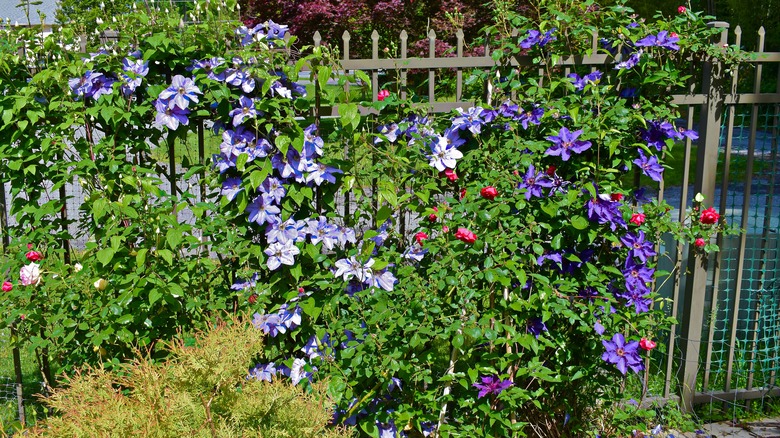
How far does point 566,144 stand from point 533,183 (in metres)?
0.21

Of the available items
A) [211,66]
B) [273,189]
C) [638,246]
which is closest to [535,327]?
[638,246]

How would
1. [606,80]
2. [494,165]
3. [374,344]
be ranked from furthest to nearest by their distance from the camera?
1. [606,80]
2. [494,165]
3. [374,344]

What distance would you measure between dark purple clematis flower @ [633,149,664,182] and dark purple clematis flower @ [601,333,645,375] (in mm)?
703

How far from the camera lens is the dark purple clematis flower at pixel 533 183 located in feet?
9.22

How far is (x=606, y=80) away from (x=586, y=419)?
1505 millimetres

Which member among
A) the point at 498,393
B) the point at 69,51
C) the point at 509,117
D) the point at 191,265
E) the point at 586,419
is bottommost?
the point at 586,419

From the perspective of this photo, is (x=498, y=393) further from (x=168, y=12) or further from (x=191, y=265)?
(x=168, y=12)

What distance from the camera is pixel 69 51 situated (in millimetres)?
2961

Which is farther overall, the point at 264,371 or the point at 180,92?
the point at 264,371

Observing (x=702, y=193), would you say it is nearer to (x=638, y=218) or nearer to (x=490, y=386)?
(x=638, y=218)

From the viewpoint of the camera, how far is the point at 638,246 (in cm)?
295

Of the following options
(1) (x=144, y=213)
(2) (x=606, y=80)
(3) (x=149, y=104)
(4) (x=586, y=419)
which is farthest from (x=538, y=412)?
(3) (x=149, y=104)

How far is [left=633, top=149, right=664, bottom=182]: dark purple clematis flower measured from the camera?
296 centimetres

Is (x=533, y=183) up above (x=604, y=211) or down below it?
above
